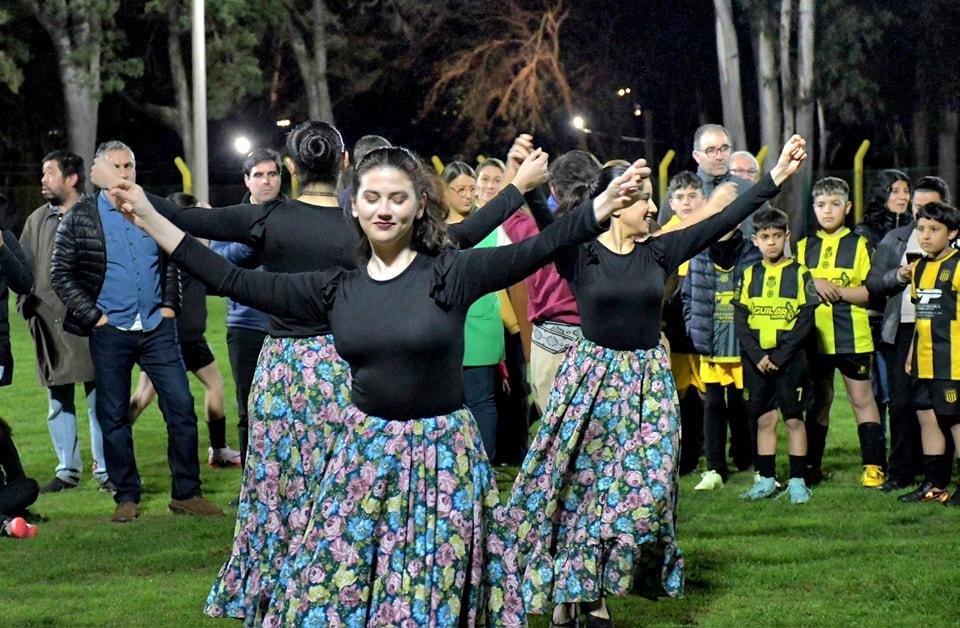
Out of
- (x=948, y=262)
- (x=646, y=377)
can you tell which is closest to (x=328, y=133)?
(x=646, y=377)

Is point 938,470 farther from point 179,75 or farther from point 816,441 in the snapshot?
point 179,75

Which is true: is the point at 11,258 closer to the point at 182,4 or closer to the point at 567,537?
the point at 567,537

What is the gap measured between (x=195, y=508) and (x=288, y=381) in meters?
3.04

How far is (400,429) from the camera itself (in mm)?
4980

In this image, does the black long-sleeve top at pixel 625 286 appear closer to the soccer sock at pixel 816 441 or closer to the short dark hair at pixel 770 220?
the short dark hair at pixel 770 220

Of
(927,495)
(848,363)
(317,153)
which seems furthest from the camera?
(848,363)

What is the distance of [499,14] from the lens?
42344 millimetres

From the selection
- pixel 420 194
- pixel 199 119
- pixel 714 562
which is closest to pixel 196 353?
pixel 714 562

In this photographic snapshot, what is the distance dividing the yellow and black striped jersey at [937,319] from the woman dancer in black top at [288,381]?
4.12 meters

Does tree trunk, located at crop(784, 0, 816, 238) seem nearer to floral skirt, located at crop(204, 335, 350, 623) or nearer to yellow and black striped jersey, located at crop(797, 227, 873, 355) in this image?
yellow and black striped jersey, located at crop(797, 227, 873, 355)

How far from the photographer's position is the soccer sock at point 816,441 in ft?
33.8

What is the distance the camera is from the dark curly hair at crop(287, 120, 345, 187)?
6457 mm

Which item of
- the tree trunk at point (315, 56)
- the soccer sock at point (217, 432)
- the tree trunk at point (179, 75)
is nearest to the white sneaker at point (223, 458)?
the soccer sock at point (217, 432)

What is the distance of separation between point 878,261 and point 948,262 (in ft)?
2.28
